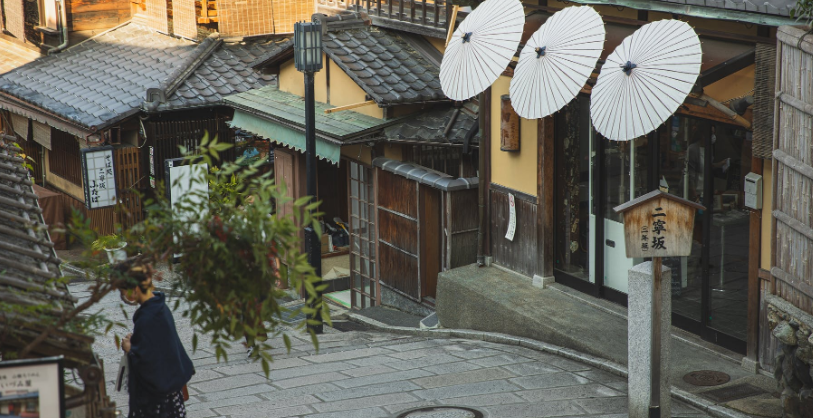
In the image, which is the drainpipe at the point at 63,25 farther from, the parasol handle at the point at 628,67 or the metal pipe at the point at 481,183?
the parasol handle at the point at 628,67

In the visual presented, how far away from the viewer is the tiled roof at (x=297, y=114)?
1516cm

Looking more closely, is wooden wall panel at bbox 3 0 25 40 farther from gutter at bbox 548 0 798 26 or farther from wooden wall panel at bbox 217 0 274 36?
Answer: gutter at bbox 548 0 798 26

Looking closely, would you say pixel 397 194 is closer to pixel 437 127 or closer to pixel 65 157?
pixel 437 127

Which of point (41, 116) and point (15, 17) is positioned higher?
point (15, 17)

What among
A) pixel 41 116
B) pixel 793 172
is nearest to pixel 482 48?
pixel 793 172

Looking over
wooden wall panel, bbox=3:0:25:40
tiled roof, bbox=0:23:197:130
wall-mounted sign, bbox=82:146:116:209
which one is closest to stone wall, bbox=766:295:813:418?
wall-mounted sign, bbox=82:146:116:209

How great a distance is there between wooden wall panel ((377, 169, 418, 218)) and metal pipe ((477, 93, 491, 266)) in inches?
46.5

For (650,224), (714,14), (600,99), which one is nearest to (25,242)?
(650,224)

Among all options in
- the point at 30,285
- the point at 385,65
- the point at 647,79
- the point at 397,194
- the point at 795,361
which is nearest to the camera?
the point at 30,285

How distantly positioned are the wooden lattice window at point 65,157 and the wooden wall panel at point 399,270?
9508 millimetres

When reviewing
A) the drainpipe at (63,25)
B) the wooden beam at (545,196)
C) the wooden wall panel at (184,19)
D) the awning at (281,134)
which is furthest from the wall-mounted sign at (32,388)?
the drainpipe at (63,25)

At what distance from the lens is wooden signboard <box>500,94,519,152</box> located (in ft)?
42.7

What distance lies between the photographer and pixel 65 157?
22891 mm

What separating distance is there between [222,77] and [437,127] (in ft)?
24.9
